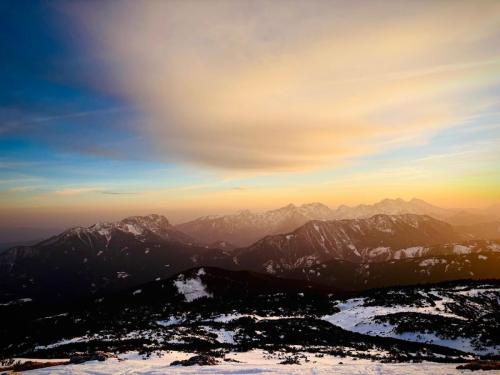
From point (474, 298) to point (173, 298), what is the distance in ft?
361

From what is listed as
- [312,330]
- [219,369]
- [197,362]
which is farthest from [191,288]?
[219,369]

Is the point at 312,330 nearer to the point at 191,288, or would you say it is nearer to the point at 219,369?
the point at 219,369

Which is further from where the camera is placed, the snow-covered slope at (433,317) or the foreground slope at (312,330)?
the snow-covered slope at (433,317)

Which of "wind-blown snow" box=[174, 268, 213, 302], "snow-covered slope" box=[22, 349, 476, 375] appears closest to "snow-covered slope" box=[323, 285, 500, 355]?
"snow-covered slope" box=[22, 349, 476, 375]

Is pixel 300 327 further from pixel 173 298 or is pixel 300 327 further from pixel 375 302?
pixel 173 298

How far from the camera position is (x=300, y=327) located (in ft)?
222

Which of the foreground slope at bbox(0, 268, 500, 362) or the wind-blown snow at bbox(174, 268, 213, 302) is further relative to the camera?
the wind-blown snow at bbox(174, 268, 213, 302)

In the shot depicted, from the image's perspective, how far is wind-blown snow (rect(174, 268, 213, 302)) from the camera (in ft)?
497

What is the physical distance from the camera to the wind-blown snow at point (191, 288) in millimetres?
151375

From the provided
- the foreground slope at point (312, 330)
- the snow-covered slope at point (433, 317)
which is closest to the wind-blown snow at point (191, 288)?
the foreground slope at point (312, 330)

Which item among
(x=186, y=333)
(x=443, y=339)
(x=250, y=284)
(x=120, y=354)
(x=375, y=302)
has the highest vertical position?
(x=120, y=354)

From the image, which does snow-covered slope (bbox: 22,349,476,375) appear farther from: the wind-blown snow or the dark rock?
the wind-blown snow

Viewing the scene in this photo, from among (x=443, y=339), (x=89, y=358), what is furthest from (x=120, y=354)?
(x=443, y=339)

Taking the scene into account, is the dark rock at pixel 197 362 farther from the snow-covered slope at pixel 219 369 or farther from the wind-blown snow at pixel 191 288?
the wind-blown snow at pixel 191 288
